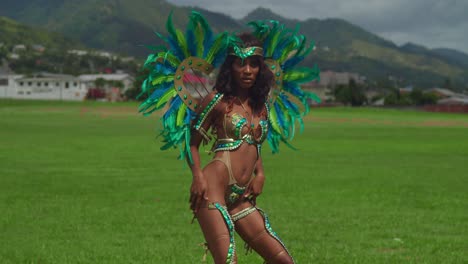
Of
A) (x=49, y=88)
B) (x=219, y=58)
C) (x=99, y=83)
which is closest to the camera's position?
(x=219, y=58)

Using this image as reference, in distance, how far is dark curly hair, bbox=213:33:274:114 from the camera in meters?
6.17

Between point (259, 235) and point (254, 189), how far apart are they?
0.45 meters

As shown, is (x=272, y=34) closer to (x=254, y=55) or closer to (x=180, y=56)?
(x=254, y=55)

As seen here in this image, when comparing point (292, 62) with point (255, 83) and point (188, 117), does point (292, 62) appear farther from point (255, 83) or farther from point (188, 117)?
point (188, 117)

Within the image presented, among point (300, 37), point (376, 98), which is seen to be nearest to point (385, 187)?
point (300, 37)

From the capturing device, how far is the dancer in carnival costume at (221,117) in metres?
5.94

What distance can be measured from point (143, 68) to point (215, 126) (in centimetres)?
84

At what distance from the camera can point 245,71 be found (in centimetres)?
612

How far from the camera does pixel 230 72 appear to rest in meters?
6.22

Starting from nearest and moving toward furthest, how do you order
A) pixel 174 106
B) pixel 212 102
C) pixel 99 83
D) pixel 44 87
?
pixel 212 102 < pixel 174 106 < pixel 44 87 < pixel 99 83

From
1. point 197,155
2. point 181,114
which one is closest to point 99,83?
point 181,114

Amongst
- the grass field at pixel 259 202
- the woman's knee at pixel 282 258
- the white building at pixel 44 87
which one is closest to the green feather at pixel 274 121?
the woman's knee at pixel 282 258

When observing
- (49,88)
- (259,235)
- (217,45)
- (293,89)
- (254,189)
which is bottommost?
(49,88)

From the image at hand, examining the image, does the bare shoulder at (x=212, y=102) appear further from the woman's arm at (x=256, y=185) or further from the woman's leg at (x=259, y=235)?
the woman's leg at (x=259, y=235)
